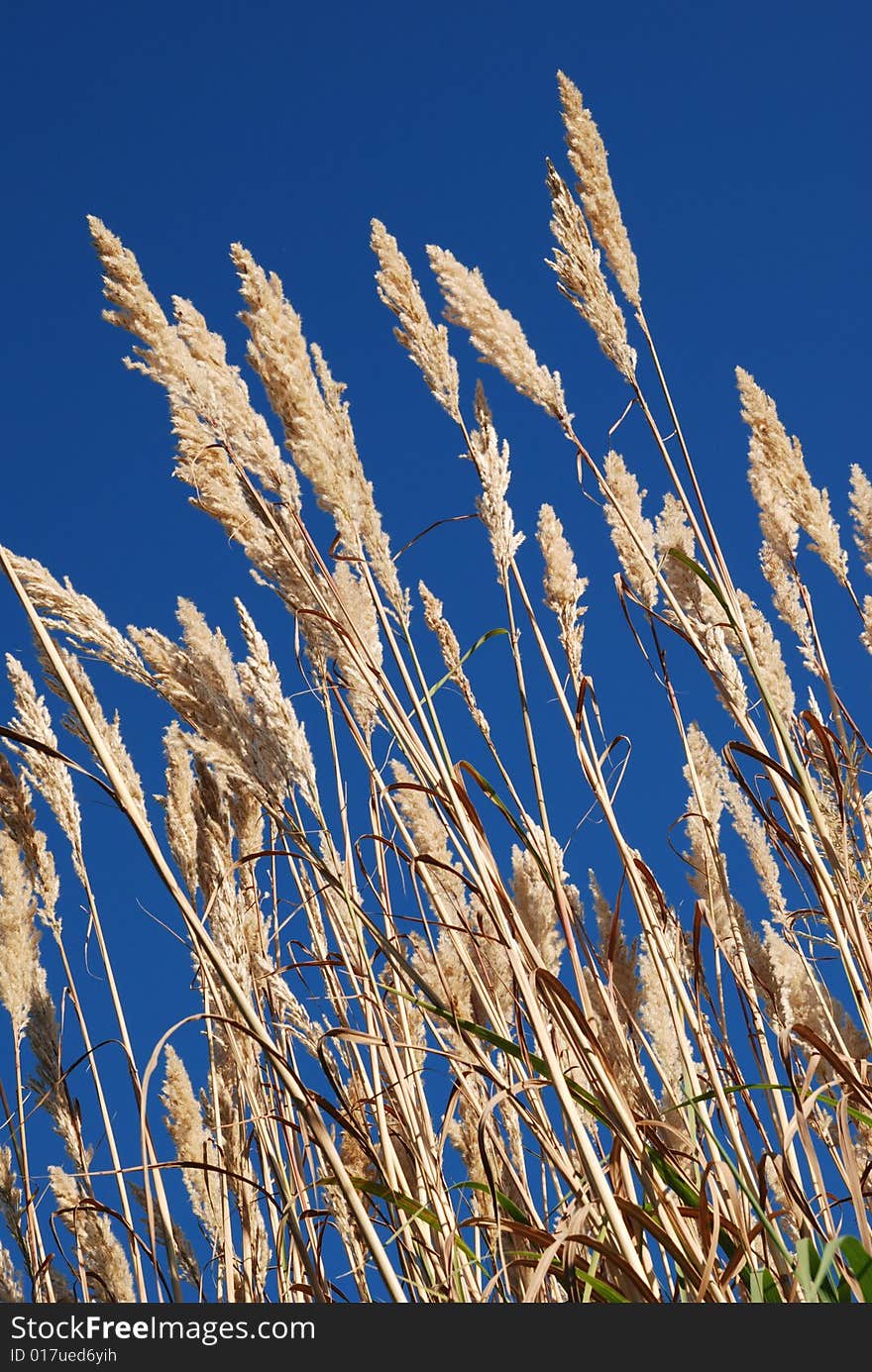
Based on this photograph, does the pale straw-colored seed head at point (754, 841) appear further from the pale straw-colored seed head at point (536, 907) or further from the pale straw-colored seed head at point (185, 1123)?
the pale straw-colored seed head at point (185, 1123)

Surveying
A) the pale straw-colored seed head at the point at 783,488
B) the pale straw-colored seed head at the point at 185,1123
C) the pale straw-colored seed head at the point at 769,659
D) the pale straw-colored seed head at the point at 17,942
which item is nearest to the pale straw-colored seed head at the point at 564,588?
the pale straw-colored seed head at the point at 769,659

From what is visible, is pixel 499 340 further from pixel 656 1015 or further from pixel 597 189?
pixel 656 1015

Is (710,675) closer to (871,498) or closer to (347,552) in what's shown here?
(347,552)

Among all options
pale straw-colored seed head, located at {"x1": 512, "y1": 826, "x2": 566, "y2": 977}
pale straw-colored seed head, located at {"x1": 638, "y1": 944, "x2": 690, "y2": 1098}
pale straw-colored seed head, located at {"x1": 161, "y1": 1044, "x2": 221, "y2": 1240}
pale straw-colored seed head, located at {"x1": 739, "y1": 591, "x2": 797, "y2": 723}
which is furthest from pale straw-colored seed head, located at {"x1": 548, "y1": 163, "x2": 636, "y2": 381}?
pale straw-colored seed head, located at {"x1": 161, "y1": 1044, "x2": 221, "y2": 1240}

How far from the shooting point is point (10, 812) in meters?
2.67

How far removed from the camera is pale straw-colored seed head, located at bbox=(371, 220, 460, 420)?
7.02 ft

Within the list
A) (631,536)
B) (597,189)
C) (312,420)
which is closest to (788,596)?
(631,536)

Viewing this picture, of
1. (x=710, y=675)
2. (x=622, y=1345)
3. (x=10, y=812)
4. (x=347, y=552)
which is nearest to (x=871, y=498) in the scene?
(x=710, y=675)

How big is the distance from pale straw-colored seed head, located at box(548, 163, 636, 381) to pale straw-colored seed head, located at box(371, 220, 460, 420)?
10.9 inches

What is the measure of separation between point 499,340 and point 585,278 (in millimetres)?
202

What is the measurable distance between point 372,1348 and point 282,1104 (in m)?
1.09

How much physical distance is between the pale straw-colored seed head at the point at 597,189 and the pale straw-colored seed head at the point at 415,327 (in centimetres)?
38

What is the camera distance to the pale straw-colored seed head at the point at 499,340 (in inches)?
87.6

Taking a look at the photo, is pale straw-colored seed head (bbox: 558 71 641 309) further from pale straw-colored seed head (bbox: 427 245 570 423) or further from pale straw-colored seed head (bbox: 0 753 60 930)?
pale straw-colored seed head (bbox: 0 753 60 930)
